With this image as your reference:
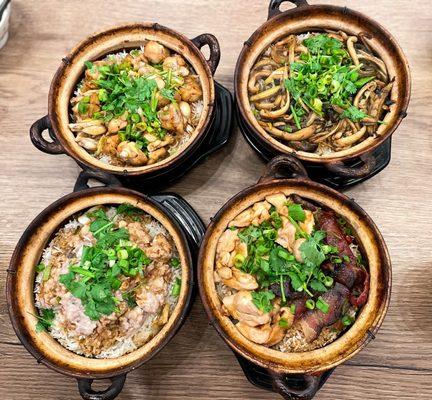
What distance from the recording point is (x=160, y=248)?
2100 millimetres

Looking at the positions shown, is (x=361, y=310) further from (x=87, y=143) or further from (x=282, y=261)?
(x=87, y=143)

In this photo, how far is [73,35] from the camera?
2766 mm

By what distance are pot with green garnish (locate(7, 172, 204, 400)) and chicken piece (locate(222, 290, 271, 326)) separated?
0.67 feet

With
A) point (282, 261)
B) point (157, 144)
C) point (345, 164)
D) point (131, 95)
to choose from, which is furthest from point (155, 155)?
point (345, 164)

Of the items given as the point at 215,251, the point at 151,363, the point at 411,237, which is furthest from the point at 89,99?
the point at 411,237

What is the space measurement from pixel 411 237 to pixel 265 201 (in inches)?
36.2

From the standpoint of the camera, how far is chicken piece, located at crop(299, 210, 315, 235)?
1962 millimetres

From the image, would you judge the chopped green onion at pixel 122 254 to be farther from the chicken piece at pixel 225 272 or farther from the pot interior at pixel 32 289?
the chicken piece at pixel 225 272

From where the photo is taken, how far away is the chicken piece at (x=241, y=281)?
1924mm

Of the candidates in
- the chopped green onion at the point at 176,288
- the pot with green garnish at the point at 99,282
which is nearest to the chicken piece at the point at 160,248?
the pot with green garnish at the point at 99,282

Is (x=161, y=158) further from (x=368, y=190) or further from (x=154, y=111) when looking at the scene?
(x=368, y=190)

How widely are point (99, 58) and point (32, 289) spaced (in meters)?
1.17

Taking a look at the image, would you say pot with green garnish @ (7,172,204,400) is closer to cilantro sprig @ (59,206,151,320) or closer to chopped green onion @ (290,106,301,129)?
cilantro sprig @ (59,206,151,320)

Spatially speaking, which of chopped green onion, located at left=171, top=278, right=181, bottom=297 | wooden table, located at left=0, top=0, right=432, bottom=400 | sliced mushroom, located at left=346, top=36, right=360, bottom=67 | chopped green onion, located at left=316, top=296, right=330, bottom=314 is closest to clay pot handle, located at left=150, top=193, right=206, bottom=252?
wooden table, located at left=0, top=0, right=432, bottom=400
